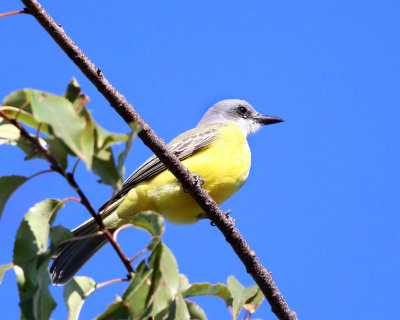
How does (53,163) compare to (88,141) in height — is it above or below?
above

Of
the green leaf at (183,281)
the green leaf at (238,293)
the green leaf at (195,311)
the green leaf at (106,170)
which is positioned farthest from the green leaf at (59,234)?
the green leaf at (238,293)

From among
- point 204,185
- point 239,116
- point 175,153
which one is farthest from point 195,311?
point 239,116

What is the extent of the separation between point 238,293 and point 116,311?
118cm

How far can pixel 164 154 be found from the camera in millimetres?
3467

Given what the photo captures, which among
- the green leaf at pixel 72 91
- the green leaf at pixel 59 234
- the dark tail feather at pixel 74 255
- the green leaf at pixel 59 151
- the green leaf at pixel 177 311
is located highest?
the dark tail feather at pixel 74 255

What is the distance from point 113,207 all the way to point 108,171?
309cm

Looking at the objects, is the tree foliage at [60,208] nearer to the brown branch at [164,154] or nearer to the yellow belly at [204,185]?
the brown branch at [164,154]

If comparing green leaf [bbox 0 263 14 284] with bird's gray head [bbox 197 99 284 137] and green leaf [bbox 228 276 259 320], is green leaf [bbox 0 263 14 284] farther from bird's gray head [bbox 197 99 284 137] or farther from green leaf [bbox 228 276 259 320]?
bird's gray head [bbox 197 99 284 137]

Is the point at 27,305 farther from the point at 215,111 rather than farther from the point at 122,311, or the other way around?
the point at 215,111

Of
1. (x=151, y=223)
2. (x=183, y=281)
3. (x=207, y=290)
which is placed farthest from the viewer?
(x=207, y=290)

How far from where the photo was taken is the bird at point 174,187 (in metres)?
4.96

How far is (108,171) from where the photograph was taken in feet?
A: 6.79

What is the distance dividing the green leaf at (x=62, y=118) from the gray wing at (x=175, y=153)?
3.04m

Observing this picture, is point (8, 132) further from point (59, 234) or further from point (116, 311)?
point (116, 311)
